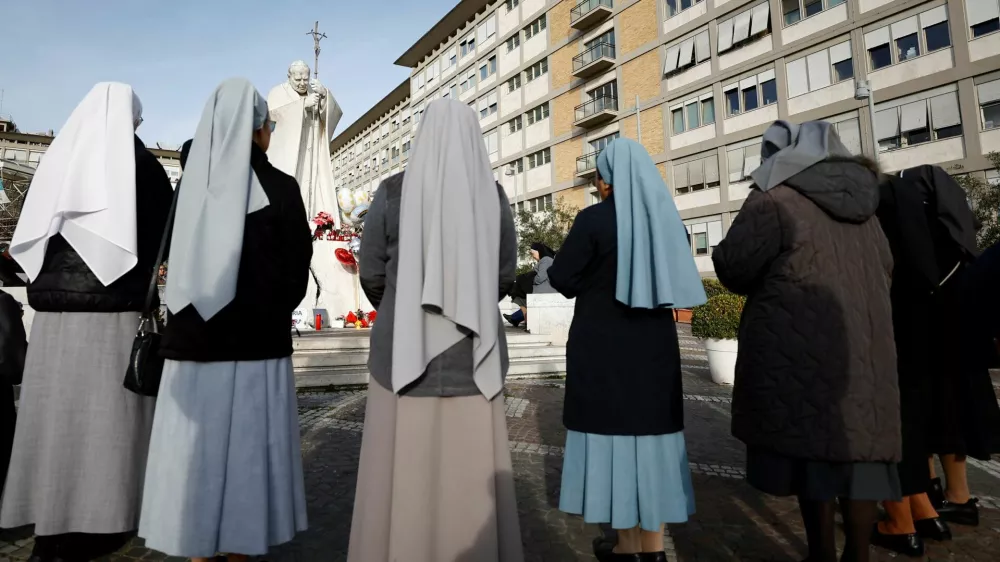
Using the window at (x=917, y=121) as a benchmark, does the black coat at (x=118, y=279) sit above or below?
below

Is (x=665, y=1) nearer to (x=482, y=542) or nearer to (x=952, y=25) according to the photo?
(x=952, y=25)

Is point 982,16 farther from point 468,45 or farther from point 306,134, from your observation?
point 468,45

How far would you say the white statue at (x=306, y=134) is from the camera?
34.9ft

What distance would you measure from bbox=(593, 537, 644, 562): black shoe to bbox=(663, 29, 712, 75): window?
85.5 ft

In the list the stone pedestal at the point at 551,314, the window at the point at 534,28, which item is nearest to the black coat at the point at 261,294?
the stone pedestal at the point at 551,314

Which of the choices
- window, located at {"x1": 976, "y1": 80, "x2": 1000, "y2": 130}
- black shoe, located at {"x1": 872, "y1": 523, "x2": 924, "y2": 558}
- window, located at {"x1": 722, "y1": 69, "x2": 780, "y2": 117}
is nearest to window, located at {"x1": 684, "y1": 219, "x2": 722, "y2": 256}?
window, located at {"x1": 722, "y1": 69, "x2": 780, "y2": 117}

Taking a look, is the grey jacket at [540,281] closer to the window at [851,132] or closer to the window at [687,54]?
the window at [851,132]

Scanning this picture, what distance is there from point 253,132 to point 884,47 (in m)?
23.4

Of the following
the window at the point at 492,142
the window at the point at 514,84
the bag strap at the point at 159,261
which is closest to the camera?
the bag strap at the point at 159,261

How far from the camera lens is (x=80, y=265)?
243 centimetres

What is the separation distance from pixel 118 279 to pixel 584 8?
32.2 m

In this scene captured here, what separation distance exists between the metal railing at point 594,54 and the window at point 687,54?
3.86m

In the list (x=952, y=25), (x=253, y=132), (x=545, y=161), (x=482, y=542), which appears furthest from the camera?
(x=545, y=161)

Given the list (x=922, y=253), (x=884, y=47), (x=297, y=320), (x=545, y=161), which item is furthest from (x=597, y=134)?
(x=922, y=253)
